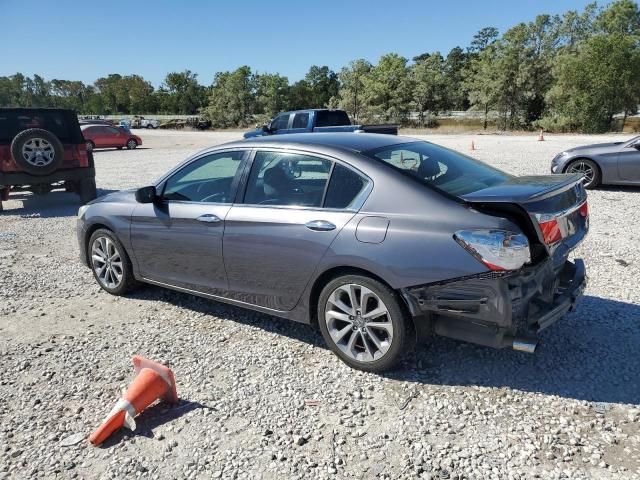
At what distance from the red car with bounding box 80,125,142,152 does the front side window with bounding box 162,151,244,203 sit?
24.5 m

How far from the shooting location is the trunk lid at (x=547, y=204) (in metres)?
3.17

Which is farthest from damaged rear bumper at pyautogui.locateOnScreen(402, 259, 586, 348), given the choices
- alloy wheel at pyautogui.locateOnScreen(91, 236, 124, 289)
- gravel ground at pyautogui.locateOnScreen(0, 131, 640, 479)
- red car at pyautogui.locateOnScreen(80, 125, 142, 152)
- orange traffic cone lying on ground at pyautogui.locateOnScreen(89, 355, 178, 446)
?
red car at pyautogui.locateOnScreen(80, 125, 142, 152)

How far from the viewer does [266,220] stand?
3.93 meters

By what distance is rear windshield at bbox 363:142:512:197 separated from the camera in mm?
3600

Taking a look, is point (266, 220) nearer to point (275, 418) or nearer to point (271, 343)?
point (271, 343)

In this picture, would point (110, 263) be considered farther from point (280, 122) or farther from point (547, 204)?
point (280, 122)

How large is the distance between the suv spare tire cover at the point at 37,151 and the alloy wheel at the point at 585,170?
33.7ft

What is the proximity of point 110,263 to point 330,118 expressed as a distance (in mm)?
12398

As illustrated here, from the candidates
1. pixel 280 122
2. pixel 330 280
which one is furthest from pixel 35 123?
pixel 330 280

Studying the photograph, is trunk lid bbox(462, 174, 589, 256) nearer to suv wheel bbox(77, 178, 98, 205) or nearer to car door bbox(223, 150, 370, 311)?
car door bbox(223, 150, 370, 311)

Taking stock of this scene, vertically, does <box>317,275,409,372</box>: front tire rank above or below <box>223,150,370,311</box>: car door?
below

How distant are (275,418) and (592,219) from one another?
21.7 ft

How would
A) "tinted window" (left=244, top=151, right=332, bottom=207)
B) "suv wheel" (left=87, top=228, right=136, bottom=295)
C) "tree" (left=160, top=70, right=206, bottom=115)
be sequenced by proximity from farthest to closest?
"tree" (left=160, top=70, right=206, bottom=115) < "suv wheel" (left=87, top=228, right=136, bottom=295) < "tinted window" (left=244, top=151, right=332, bottom=207)

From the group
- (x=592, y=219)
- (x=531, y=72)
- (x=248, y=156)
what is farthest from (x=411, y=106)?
(x=248, y=156)
